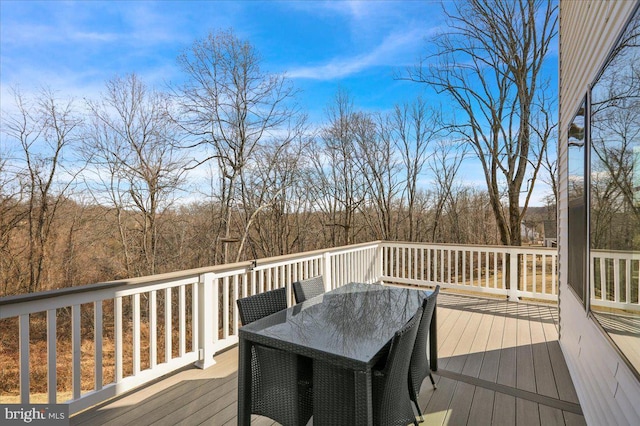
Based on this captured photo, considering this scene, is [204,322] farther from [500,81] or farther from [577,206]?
[500,81]

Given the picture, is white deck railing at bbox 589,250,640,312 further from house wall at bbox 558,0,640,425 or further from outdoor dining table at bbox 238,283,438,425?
outdoor dining table at bbox 238,283,438,425

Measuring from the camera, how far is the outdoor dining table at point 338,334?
1524 millimetres

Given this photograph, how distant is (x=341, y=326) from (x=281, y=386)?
520mm

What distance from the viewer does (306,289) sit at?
2.92 metres

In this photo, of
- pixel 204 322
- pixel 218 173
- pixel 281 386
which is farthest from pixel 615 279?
pixel 218 173

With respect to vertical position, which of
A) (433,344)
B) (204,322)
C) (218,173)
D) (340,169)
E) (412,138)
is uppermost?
(412,138)

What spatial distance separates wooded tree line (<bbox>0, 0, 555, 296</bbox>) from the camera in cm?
829

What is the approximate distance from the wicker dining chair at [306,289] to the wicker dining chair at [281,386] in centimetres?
87

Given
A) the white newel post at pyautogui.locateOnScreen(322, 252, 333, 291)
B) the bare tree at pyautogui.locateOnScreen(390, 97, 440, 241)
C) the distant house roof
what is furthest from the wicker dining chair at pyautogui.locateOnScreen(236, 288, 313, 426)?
the bare tree at pyautogui.locateOnScreen(390, 97, 440, 241)

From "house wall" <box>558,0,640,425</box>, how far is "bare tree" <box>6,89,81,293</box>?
1109 cm

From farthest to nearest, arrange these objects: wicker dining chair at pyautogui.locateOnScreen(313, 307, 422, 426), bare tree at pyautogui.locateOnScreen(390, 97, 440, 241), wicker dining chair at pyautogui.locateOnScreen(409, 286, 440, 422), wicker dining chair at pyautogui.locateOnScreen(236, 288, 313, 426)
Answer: bare tree at pyautogui.locateOnScreen(390, 97, 440, 241) < wicker dining chair at pyautogui.locateOnScreen(409, 286, 440, 422) < wicker dining chair at pyautogui.locateOnScreen(236, 288, 313, 426) < wicker dining chair at pyautogui.locateOnScreen(313, 307, 422, 426)

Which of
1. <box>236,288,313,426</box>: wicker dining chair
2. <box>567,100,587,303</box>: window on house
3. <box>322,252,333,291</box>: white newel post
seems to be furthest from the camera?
<box>322,252,333,291</box>: white newel post

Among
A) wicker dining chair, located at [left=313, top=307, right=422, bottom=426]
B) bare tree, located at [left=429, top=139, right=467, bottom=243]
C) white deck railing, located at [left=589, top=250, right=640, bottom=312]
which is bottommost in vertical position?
wicker dining chair, located at [left=313, top=307, right=422, bottom=426]

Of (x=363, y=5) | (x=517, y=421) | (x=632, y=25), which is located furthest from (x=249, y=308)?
(x=363, y=5)
